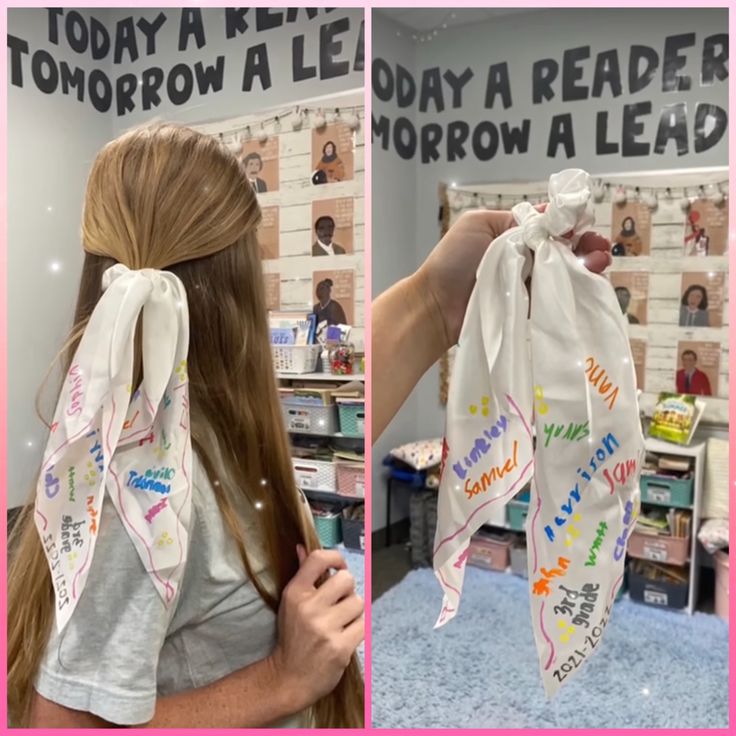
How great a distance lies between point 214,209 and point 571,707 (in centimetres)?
99

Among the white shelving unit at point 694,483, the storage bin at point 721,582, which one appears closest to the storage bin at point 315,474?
the white shelving unit at point 694,483

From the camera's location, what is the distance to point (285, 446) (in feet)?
2.32

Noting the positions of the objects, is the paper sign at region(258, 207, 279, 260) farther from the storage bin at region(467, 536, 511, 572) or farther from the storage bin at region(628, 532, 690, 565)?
the storage bin at region(628, 532, 690, 565)

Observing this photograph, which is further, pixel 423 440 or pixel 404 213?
pixel 423 440

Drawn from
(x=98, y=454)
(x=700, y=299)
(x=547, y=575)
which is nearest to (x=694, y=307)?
(x=700, y=299)

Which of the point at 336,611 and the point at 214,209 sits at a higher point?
the point at 214,209

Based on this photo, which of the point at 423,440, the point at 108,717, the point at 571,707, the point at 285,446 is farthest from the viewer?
the point at 571,707

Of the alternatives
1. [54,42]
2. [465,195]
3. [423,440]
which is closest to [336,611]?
[423,440]

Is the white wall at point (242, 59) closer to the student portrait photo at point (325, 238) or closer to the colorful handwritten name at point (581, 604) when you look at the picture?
the student portrait photo at point (325, 238)

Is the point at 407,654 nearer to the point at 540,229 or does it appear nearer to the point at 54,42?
the point at 540,229

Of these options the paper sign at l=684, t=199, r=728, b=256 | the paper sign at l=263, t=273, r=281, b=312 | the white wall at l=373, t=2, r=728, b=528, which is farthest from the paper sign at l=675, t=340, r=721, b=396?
the paper sign at l=263, t=273, r=281, b=312

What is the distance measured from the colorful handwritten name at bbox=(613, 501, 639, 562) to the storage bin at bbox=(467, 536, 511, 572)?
0.63 metres

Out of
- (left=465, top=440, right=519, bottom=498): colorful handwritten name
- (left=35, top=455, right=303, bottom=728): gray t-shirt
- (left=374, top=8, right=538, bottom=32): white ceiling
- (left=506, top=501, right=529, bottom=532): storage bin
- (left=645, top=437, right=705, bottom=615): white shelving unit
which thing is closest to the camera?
(left=35, top=455, right=303, bottom=728): gray t-shirt

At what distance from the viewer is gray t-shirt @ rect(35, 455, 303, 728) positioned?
58 cm
